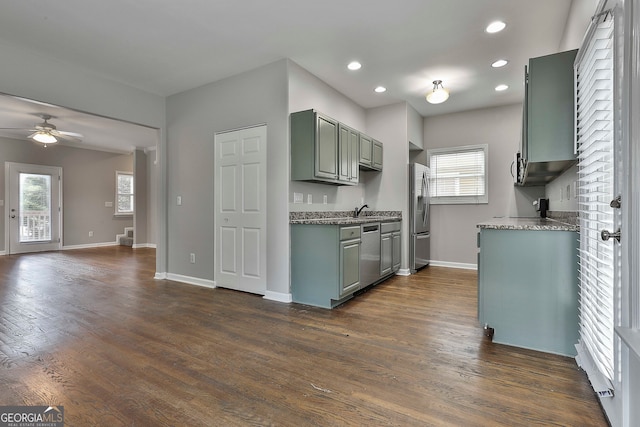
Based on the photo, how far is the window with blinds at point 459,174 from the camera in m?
5.34

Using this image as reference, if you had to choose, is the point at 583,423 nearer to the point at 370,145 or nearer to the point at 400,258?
A: the point at 400,258

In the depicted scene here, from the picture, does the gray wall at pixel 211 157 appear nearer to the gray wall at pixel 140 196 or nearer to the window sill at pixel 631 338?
the window sill at pixel 631 338

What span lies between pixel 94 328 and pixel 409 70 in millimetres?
4295

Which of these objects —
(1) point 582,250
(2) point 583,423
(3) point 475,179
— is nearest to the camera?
(2) point 583,423

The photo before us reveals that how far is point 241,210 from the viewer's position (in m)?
3.94

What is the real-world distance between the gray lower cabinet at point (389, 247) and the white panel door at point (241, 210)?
1.59m

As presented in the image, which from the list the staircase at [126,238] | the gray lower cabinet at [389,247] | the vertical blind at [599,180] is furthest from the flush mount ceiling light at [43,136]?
the vertical blind at [599,180]

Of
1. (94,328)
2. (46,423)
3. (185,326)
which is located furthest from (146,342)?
(46,423)

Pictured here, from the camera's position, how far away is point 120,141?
25.2 ft

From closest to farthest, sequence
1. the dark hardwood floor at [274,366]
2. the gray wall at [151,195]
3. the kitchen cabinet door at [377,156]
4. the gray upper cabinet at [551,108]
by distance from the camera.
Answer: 1. the dark hardwood floor at [274,366]
2. the gray upper cabinet at [551,108]
3. the kitchen cabinet door at [377,156]
4. the gray wall at [151,195]

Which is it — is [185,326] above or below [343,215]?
below

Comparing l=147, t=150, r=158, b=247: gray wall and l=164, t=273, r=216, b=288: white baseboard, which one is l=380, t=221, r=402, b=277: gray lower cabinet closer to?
l=164, t=273, r=216, b=288: white baseboard

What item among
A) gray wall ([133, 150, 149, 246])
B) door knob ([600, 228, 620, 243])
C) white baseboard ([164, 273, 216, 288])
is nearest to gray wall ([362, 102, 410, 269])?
white baseboard ([164, 273, 216, 288])

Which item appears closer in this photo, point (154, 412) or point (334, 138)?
point (154, 412)
